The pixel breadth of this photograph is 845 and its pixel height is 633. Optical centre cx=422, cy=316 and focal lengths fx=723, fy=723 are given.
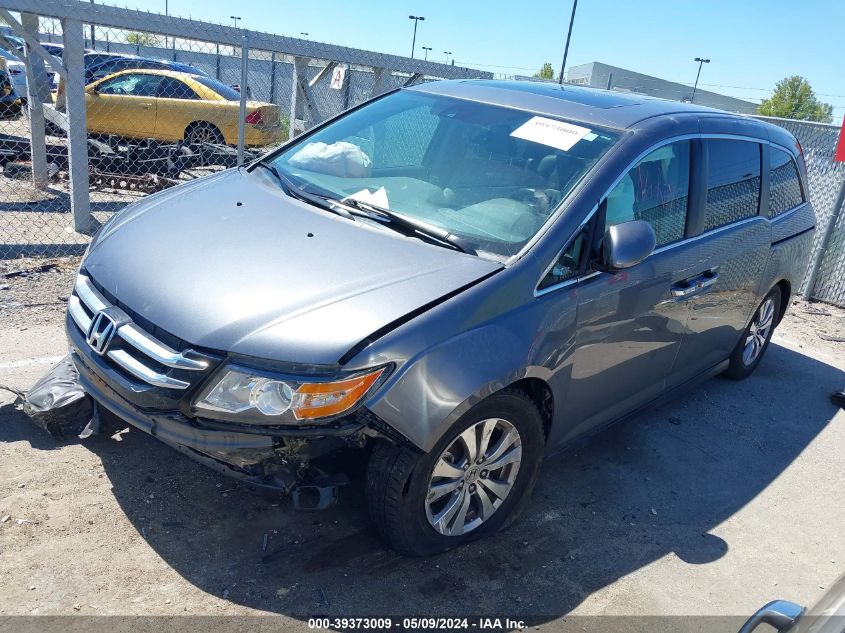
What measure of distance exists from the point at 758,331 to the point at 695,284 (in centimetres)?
180

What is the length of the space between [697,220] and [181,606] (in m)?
3.12

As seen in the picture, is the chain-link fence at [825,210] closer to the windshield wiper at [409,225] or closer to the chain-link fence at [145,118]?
the chain-link fence at [145,118]

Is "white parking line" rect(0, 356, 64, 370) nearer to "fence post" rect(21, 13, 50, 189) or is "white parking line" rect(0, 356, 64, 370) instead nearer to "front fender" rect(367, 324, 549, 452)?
"front fender" rect(367, 324, 549, 452)

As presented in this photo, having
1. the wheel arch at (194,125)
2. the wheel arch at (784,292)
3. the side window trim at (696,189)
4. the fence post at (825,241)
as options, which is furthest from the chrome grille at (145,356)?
the wheel arch at (194,125)

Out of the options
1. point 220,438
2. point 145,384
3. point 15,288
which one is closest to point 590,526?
point 220,438

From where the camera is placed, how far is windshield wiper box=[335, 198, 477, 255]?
10.2 ft

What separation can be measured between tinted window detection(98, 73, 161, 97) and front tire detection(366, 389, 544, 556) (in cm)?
1097

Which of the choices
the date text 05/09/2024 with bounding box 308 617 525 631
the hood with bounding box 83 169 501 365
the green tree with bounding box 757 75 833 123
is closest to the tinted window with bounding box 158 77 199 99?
the hood with bounding box 83 169 501 365

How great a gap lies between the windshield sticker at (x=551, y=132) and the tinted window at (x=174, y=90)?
9.60 m

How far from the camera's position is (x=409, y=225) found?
325 centimetres

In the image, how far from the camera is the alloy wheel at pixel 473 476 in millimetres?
2910

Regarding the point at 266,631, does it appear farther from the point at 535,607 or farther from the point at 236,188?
the point at 236,188

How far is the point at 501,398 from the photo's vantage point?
2.91m

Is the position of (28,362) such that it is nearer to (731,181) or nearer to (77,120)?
(77,120)
